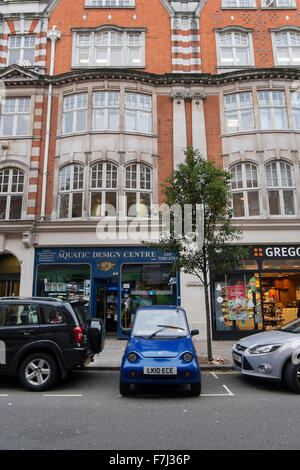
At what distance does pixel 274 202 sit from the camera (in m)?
14.3

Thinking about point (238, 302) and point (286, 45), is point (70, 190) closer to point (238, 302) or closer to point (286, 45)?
point (238, 302)

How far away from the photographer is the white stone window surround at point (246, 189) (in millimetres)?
14289

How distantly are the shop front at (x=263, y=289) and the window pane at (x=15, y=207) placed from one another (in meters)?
9.26

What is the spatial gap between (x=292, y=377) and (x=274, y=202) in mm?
9505

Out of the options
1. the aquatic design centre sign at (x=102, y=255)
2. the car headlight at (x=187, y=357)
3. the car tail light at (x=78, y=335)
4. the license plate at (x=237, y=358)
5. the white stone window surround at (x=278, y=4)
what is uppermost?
the white stone window surround at (x=278, y=4)

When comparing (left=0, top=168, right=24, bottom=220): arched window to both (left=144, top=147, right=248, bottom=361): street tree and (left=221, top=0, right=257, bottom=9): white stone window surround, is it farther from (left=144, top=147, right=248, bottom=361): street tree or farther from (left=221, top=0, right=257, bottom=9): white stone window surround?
(left=221, top=0, right=257, bottom=9): white stone window surround

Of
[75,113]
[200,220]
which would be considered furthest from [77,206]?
[200,220]

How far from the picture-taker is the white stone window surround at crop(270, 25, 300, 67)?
16062 mm

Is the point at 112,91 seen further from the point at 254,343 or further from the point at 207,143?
the point at 254,343

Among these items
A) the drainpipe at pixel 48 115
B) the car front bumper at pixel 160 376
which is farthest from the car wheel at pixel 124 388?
the drainpipe at pixel 48 115

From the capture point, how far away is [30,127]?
50.0ft

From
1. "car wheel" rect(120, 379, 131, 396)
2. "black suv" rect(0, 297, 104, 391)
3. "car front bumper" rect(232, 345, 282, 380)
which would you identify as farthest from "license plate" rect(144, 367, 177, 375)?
"car front bumper" rect(232, 345, 282, 380)

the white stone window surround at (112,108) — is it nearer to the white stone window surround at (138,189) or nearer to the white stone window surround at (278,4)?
the white stone window surround at (138,189)
